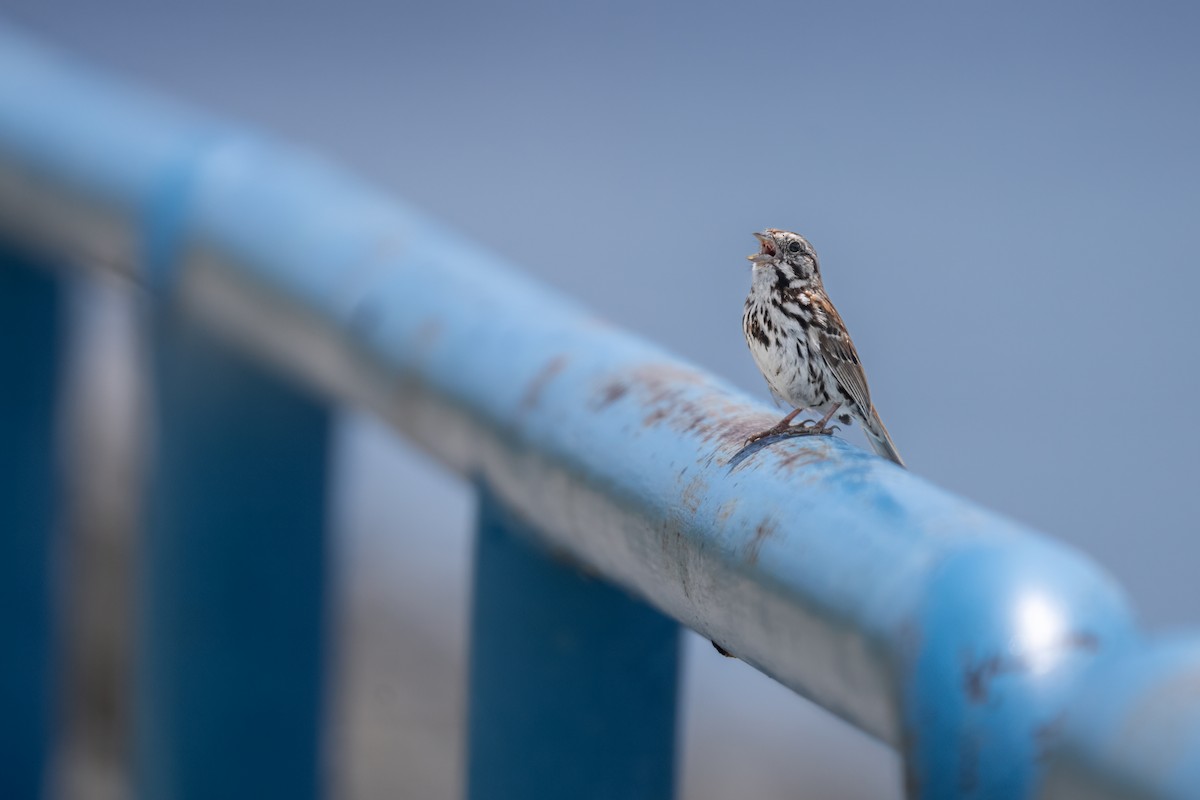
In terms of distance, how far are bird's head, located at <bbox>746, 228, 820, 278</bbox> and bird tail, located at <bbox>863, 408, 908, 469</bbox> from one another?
0.77 feet

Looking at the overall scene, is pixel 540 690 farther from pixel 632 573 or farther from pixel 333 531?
pixel 333 531

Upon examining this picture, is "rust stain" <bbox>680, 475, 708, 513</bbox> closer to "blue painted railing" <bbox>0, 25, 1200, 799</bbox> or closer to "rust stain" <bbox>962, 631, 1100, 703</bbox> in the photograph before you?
"blue painted railing" <bbox>0, 25, 1200, 799</bbox>

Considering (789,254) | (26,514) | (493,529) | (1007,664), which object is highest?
(789,254)

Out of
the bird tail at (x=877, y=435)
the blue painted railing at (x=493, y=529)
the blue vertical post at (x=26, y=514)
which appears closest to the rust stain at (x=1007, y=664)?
the blue painted railing at (x=493, y=529)

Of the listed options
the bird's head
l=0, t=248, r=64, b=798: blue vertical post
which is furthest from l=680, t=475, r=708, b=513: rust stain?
l=0, t=248, r=64, b=798: blue vertical post

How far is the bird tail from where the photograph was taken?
7.53ft

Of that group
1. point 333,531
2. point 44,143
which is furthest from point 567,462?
point 44,143

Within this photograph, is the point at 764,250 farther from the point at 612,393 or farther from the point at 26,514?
the point at 26,514

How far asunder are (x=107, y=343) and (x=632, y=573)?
7347mm

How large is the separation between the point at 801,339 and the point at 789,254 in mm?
125

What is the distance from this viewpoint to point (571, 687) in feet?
5.92

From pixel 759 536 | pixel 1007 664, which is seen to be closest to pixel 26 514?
pixel 759 536

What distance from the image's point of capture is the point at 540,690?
5.93 ft

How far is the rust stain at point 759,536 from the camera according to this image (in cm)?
127
